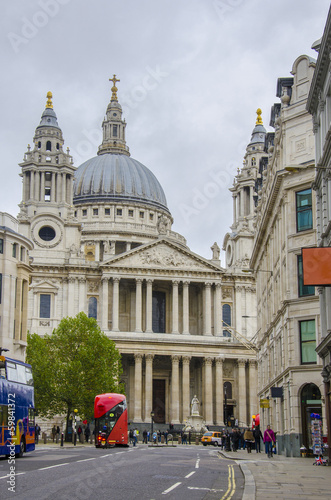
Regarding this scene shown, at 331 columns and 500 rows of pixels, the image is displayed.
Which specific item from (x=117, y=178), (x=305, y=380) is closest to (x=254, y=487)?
(x=305, y=380)

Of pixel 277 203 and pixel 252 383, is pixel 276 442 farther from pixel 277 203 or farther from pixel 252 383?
pixel 252 383

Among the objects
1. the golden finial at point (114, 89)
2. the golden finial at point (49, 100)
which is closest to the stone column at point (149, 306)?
the golden finial at point (49, 100)

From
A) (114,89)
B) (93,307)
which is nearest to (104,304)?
(93,307)

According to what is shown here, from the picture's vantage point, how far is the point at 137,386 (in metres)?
96.6

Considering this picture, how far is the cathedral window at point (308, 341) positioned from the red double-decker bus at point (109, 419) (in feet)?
50.9

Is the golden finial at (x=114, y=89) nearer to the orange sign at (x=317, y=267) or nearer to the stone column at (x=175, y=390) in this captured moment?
the stone column at (x=175, y=390)

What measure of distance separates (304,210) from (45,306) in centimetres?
6020

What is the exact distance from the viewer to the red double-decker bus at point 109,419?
53.5 meters

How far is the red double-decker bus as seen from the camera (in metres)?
53.5

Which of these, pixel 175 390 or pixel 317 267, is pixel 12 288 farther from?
pixel 317 267

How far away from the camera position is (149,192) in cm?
14350

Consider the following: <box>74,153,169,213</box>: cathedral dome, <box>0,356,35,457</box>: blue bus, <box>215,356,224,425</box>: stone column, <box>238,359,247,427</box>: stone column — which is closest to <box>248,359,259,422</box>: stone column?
<box>238,359,247,427</box>: stone column

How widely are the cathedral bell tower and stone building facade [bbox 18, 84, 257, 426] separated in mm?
137

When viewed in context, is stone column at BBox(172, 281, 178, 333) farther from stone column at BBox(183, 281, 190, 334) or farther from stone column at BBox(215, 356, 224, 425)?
stone column at BBox(215, 356, 224, 425)
